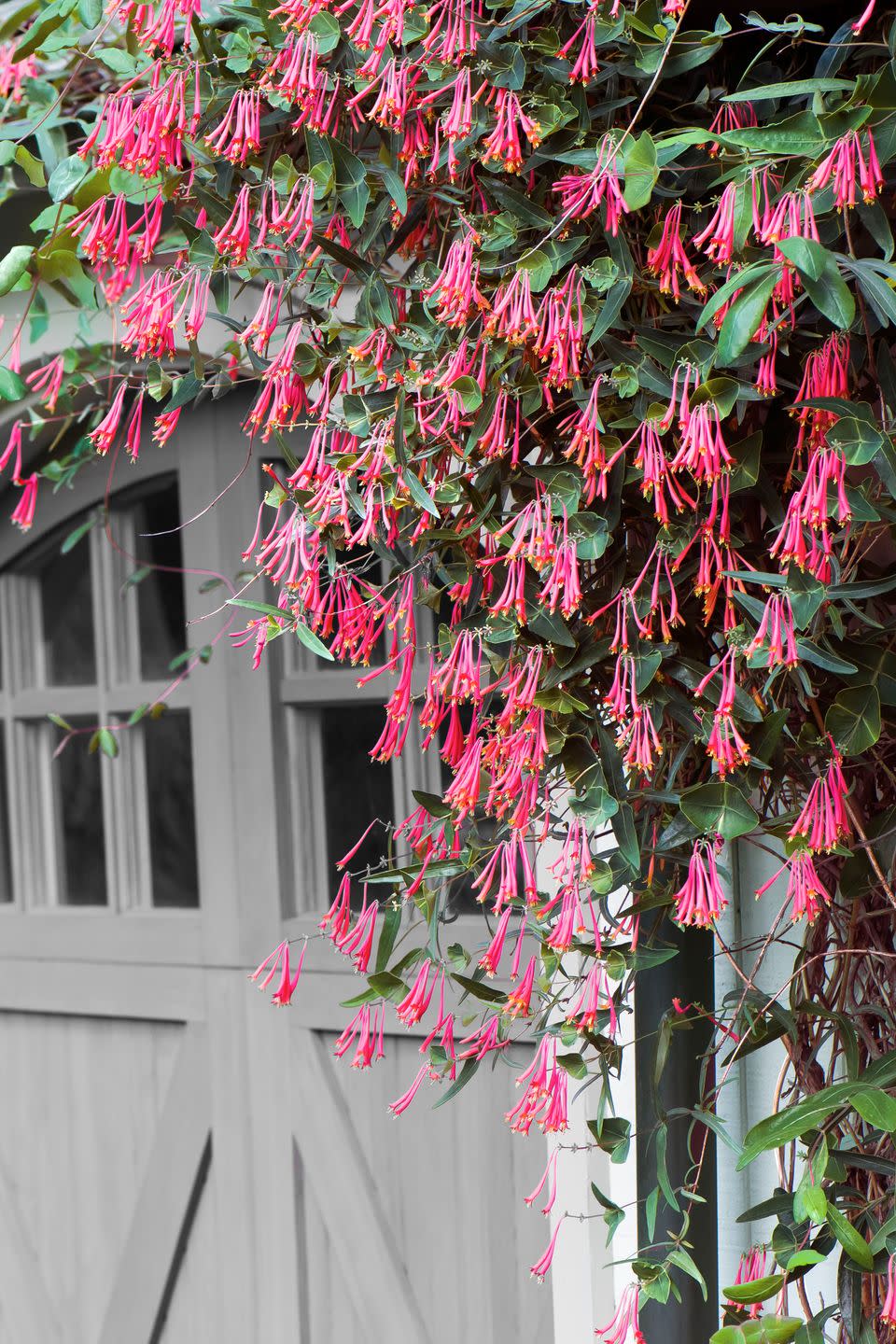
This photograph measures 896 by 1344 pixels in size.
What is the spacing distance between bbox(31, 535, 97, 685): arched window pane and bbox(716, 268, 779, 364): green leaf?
175 cm

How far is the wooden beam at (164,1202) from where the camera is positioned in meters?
2.03

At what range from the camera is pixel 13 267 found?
1.05 metres

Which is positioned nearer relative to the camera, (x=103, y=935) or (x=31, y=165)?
(x=31, y=165)

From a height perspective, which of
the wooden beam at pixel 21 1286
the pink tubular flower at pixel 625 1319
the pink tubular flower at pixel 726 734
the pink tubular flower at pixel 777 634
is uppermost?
the pink tubular flower at pixel 777 634

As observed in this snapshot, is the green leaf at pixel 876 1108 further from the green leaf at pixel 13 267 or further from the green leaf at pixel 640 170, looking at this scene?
the green leaf at pixel 13 267

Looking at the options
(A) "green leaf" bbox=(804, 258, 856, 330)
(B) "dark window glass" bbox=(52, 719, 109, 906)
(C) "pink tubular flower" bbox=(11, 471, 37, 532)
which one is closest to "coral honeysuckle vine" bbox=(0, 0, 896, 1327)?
(A) "green leaf" bbox=(804, 258, 856, 330)

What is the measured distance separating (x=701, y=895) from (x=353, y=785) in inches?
46.3

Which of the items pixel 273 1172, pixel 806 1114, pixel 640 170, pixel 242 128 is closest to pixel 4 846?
pixel 273 1172

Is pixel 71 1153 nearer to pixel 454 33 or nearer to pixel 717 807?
pixel 717 807

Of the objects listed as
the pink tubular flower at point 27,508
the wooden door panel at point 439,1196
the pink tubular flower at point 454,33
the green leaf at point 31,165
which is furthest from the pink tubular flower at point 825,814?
the wooden door panel at point 439,1196

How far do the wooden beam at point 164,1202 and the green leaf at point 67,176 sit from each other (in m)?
1.40

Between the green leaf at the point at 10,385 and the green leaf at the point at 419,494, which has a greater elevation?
the green leaf at the point at 10,385

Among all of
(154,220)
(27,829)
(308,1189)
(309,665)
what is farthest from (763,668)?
(27,829)

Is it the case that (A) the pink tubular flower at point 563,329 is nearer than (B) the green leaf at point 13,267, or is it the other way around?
(A) the pink tubular flower at point 563,329
